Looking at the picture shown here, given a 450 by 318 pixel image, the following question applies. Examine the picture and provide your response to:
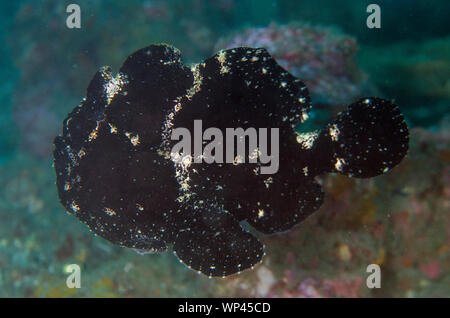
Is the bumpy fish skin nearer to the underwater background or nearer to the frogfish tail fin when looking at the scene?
the frogfish tail fin

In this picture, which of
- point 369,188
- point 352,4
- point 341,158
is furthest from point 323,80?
point 352,4

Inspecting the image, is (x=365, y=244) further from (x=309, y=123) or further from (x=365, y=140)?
(x=365, y=140)

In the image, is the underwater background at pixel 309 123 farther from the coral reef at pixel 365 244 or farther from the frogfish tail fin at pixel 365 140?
the frogfish tail fin at pixel 365 140

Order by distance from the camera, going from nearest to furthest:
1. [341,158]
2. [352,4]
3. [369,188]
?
1. [341,158]
2. [369,188]
3. [352,4]

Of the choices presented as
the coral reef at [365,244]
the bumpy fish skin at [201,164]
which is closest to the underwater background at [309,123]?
the coral reef at [365,244]

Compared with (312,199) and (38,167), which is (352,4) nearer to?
(312,199)

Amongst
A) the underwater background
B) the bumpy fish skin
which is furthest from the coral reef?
the bumpy fish skin

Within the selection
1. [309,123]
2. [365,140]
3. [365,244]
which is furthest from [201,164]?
[365,244]
